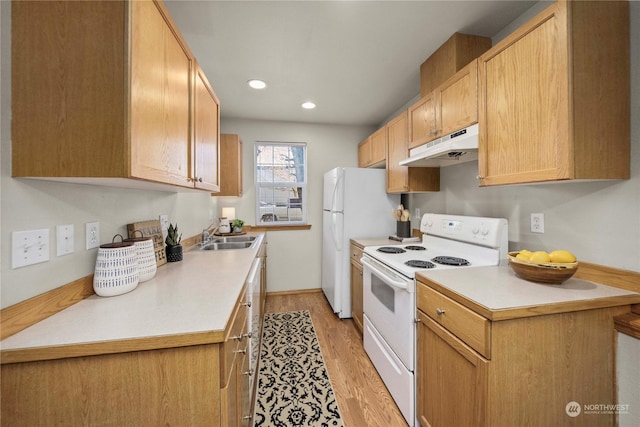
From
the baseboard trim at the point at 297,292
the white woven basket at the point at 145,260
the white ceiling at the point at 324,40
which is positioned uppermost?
the white ceiling at the point at 324,40

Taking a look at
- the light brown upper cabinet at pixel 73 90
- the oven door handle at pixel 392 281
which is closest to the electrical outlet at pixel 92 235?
the light brown upper cabinet at pixel 73 90

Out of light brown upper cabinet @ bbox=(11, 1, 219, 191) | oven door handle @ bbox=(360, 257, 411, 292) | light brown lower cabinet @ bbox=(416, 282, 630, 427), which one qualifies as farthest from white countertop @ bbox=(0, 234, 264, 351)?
light brown lower cabinet @ bbox=(416, 282, 630, 427)

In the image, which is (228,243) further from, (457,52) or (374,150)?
(457,52)

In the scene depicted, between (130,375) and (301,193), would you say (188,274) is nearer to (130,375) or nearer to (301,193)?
(130,375)

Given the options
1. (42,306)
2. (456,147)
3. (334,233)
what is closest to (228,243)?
(334,233)

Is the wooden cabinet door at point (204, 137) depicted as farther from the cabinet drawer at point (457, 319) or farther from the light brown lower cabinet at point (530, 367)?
the light brown lower cabinet at point (530, 367)

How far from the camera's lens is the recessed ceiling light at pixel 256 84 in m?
2.40

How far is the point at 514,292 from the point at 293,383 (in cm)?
157

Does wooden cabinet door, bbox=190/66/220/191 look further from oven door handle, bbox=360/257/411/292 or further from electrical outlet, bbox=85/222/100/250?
oven door handle, bbox=360/257/411/292

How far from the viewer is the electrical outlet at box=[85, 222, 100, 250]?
→ 1.05m

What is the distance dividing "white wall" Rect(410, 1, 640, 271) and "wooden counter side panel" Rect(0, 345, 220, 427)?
5.80 ft

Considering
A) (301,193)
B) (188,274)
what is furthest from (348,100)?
(188,274)

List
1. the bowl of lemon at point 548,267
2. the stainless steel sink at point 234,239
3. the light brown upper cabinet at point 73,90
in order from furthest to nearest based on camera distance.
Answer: the stainless steel sink at point 234,239
the bowl of lemon at point 548,267
the light brown upper cabinet at point 73,90

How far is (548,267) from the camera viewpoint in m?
1.13
